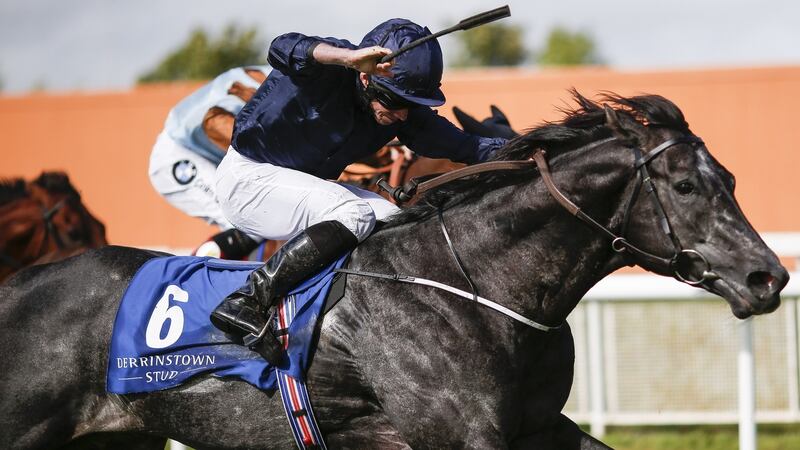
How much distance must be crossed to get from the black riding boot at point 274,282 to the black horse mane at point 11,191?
11.5 feet

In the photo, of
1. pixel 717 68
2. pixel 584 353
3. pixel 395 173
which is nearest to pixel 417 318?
pixel 395 173

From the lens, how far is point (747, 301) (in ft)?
9.99

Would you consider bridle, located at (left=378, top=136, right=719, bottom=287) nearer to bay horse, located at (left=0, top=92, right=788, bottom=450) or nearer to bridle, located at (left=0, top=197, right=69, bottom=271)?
bay horse, located at (left=0, top=92, right=788, bottom=450)

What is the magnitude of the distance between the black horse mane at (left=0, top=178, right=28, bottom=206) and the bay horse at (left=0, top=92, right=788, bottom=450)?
2.93 metres

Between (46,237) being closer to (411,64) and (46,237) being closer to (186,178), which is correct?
(186,178)

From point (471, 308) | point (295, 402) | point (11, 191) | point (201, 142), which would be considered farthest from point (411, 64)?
point (11, 191)

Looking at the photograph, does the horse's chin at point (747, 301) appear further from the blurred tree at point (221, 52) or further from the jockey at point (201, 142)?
the blurred tree at point (221, 52)

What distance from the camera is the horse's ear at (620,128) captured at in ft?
10.8

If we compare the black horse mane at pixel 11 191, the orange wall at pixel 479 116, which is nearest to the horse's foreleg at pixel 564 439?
the black horse mane at pixel 11 191

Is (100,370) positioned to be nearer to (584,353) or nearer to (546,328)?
(546,328)

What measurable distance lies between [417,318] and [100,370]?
1.14 meters

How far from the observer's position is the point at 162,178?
A: 21.5ft

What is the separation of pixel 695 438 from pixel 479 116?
18.7 ft

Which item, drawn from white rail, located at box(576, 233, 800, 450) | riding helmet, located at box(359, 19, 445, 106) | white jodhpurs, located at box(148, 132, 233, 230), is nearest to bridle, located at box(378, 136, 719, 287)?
riding helmet, located at box(359, 19, 445, 106)
